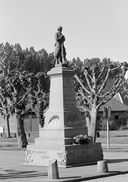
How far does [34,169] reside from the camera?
1761cm

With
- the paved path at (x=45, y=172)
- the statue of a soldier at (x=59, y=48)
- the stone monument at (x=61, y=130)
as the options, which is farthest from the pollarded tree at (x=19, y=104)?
the statue of a soldier at (x=59, y=48)

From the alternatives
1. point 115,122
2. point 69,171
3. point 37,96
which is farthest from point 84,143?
point 115,122

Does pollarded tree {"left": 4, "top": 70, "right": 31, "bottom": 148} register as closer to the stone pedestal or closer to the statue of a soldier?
the stone pedestal

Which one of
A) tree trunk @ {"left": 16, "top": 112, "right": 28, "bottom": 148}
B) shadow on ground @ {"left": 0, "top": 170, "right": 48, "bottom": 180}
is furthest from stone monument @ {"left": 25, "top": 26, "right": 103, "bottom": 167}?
tree trunk @ {"left": 16, "top": 112, "right": 28, "bottom": 148}

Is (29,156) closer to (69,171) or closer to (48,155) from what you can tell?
(48,155)

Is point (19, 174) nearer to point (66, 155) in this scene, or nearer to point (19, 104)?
point (66, 155)

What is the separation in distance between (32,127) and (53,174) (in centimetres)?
5213

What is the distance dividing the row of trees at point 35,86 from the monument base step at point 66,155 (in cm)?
1034

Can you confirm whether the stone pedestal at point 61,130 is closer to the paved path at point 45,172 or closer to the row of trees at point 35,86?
the paved path at point 45,172

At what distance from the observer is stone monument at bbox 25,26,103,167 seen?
18.7 m

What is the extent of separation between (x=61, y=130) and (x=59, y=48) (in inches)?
162

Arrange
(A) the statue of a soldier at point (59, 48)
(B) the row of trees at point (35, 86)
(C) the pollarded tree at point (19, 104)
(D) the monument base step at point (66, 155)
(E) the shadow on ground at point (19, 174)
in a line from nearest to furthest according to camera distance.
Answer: (E) the shadow on ground at point (19, 174), (D) the monument base step at point (66, 155), (A) the statue of a soldier at point (59, 48), (C) the pollarded tree at point (19, 104), (B) the row of trees at point (35, 86)

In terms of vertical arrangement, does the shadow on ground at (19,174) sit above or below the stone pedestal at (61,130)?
below

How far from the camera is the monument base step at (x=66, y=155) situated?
714 inches
